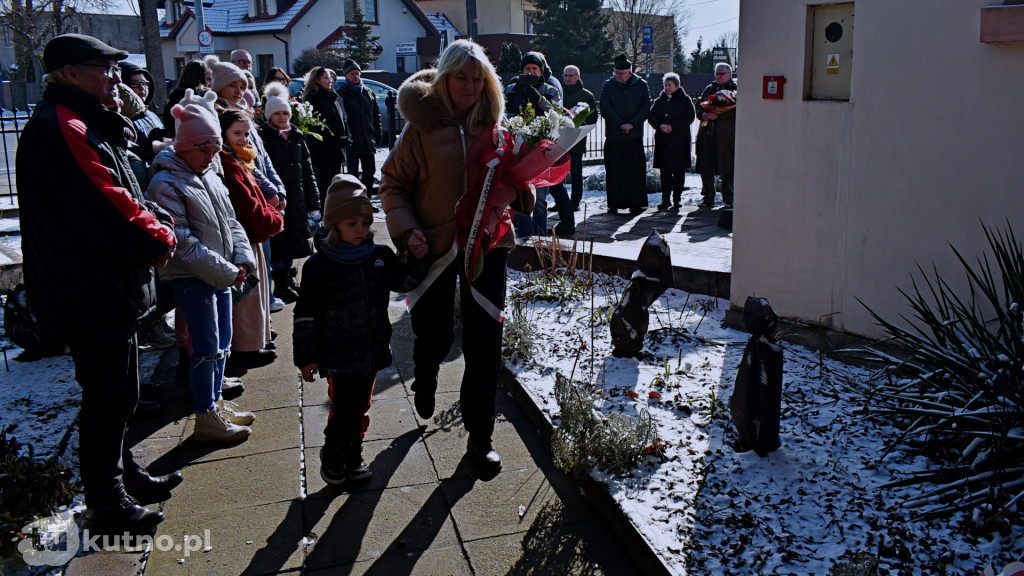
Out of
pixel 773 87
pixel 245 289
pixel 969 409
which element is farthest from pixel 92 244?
pixel 773 87

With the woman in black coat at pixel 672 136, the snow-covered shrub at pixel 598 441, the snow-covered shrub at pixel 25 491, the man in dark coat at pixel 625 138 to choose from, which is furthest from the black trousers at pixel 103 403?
the woman in black coat at pixel 672 136

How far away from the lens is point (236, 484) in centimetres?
389

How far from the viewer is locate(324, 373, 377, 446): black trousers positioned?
378cm

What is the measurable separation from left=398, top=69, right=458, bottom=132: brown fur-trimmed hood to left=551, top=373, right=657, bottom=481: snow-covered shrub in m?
1.41

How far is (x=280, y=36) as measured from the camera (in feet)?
146

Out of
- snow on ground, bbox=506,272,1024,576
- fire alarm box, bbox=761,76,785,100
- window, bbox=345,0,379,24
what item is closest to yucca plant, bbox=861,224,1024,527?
snow on ground, bbox=506,272,1024,576

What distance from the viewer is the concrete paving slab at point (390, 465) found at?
3.88 meters

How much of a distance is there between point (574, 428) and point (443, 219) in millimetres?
1115

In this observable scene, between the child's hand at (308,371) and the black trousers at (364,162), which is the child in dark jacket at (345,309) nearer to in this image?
the child's hand at (308,371)

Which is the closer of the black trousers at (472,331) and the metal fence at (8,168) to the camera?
the black trousers at (472,331)

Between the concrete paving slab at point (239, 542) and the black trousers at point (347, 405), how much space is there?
34 cm

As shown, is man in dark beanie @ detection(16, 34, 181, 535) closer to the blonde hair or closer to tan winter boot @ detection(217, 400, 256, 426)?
tan winter boot @ detection(217, 400, 256, 426)

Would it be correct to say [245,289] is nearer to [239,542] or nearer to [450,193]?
[450,193]

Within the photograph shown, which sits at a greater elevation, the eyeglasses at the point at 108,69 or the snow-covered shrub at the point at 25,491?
the eyeglasses at the point at 108,69
